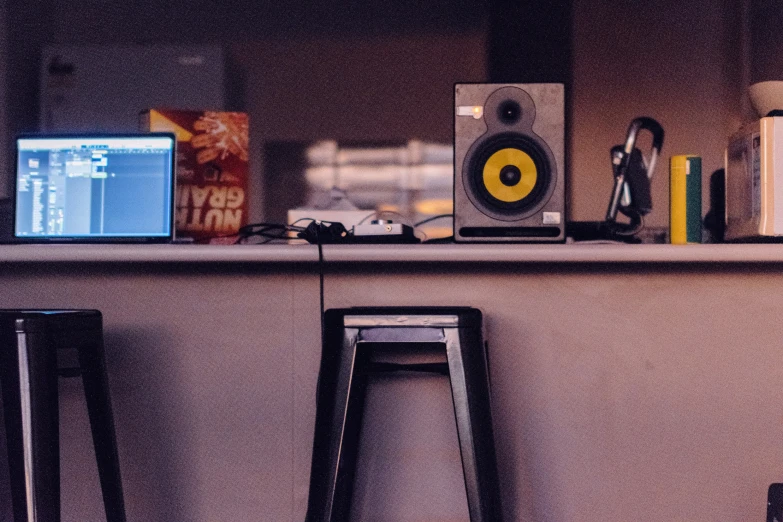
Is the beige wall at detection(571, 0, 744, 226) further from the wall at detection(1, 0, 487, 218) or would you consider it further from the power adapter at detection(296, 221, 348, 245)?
the power adapter at detection(296, 221, 348, 245)

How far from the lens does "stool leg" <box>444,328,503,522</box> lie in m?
1.28

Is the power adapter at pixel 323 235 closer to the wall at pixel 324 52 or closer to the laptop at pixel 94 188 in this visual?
the laptop at pixel 94 188

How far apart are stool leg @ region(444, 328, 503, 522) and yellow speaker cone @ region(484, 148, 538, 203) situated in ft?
0.96

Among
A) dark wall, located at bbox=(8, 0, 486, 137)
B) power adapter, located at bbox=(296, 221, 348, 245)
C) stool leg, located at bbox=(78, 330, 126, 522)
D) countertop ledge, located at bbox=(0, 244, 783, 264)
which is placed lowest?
stool leg, located at bbox=(78, 330, 126, 522)

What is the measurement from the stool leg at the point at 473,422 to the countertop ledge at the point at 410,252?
166 millimetres

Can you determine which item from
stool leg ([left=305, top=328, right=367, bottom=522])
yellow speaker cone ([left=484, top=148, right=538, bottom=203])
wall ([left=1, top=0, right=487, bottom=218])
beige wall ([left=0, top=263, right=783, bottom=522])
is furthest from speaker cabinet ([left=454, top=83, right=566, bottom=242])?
wall ([left=1, top=0, right=487, bottom=218])

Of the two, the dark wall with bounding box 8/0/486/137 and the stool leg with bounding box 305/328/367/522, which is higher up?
the dark wall with bounding box 8/0/486/137

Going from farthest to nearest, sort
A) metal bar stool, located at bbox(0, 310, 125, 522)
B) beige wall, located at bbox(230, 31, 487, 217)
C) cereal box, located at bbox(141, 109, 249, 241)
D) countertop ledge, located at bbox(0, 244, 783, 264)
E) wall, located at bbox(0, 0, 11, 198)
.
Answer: beige wall, located at bbox(230, 31, 487, 217) < wall, located at bbox(0, 0, 11, 198) < cereal box, located at bbox(141, 109, 249, 241) < countertop ledge, located at bbox(0, 244, 783, 264) < metal bar stool, located at bbox(0, 310, 125, 522)

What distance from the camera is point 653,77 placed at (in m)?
3.31

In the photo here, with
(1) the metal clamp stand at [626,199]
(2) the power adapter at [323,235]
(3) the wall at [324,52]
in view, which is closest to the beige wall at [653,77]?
(3) the wall at [324,52]

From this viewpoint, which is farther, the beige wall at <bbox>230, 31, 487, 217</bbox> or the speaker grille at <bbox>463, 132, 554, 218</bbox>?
the beige wall at <bbox>230, 31, 487, 217</bbox>

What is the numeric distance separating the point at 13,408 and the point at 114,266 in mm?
435

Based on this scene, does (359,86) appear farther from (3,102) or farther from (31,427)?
(31,427)

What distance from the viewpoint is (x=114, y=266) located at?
1615mm
